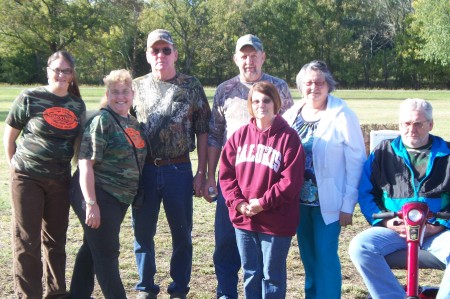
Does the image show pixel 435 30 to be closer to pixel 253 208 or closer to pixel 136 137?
pixel 136 137

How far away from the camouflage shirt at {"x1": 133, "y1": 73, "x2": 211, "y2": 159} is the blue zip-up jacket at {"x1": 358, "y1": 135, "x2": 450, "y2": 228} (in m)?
1.49

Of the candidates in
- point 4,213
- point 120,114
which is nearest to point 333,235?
point 120,114

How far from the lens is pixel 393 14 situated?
66.9 meters

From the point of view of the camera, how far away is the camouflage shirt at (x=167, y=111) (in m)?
5.32

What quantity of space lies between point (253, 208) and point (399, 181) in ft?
3.51

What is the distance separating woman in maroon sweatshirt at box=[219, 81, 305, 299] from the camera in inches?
181

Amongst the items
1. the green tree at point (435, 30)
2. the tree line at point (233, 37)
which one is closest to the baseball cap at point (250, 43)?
the green tree at point (435, 30)

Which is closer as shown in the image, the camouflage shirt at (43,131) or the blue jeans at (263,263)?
the blue jeans at (263,263)

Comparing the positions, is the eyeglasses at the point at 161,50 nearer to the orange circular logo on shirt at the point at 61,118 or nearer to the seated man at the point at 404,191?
the orange circular logo on shirt at the point at 61,118

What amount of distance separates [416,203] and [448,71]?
60.3 metres

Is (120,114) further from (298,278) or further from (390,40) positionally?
(390,40)

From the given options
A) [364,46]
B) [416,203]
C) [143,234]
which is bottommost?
[143,234]

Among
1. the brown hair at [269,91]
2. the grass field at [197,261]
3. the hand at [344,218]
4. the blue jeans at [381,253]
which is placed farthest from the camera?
the grass field at [197,261]

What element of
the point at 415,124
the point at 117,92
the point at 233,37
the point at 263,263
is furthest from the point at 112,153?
the point at 233,37
